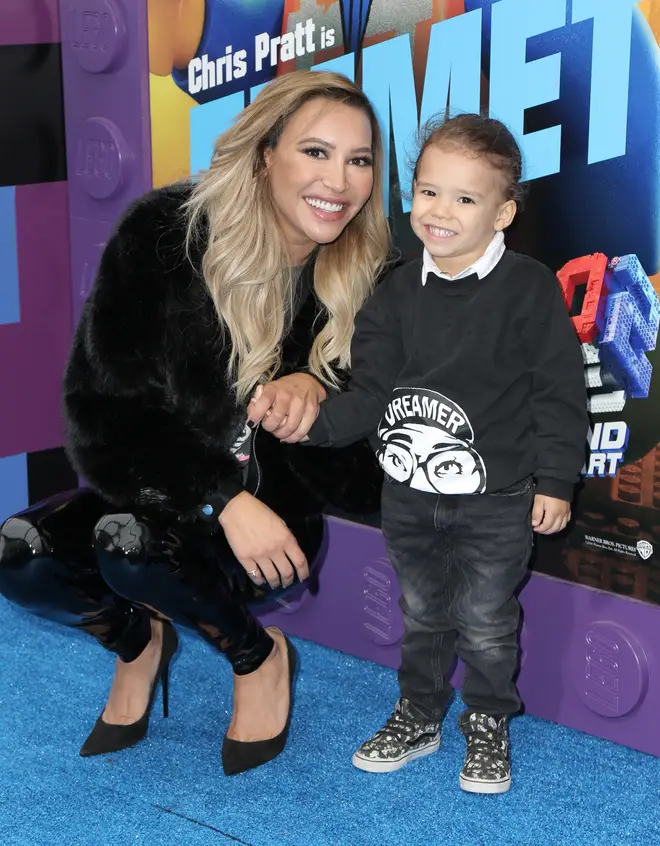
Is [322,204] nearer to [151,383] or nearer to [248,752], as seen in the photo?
[151,383]

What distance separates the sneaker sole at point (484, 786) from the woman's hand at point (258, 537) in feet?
1.23

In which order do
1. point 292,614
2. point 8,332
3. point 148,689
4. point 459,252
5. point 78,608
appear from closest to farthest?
point 459,252
point 78,608
point 148,689
point 292,614
point 8,332

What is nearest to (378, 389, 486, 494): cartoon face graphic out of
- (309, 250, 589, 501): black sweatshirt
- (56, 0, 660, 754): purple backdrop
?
(309, 250, 589, 501): black sweatshirt

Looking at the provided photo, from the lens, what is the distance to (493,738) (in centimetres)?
159

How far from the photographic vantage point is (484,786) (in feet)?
5.08

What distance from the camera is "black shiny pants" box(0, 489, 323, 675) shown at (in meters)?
1.52

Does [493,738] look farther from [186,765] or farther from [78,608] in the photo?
[78,608]

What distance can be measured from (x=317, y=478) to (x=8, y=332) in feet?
3.01

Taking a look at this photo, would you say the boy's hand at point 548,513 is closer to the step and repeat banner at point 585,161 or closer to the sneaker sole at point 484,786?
the step and repeat banner at point 585,161

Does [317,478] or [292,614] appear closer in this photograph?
[317,478]

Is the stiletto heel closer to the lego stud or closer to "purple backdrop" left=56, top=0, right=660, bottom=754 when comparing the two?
"purple backdrop" left=56, top=0, right=660, bottom=754

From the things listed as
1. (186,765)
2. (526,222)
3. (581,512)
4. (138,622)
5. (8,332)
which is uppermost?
(526,222)

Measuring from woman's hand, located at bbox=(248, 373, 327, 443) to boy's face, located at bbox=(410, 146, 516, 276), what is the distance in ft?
0.88

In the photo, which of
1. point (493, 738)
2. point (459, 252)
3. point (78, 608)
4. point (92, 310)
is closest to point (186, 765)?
point (78, 608)
